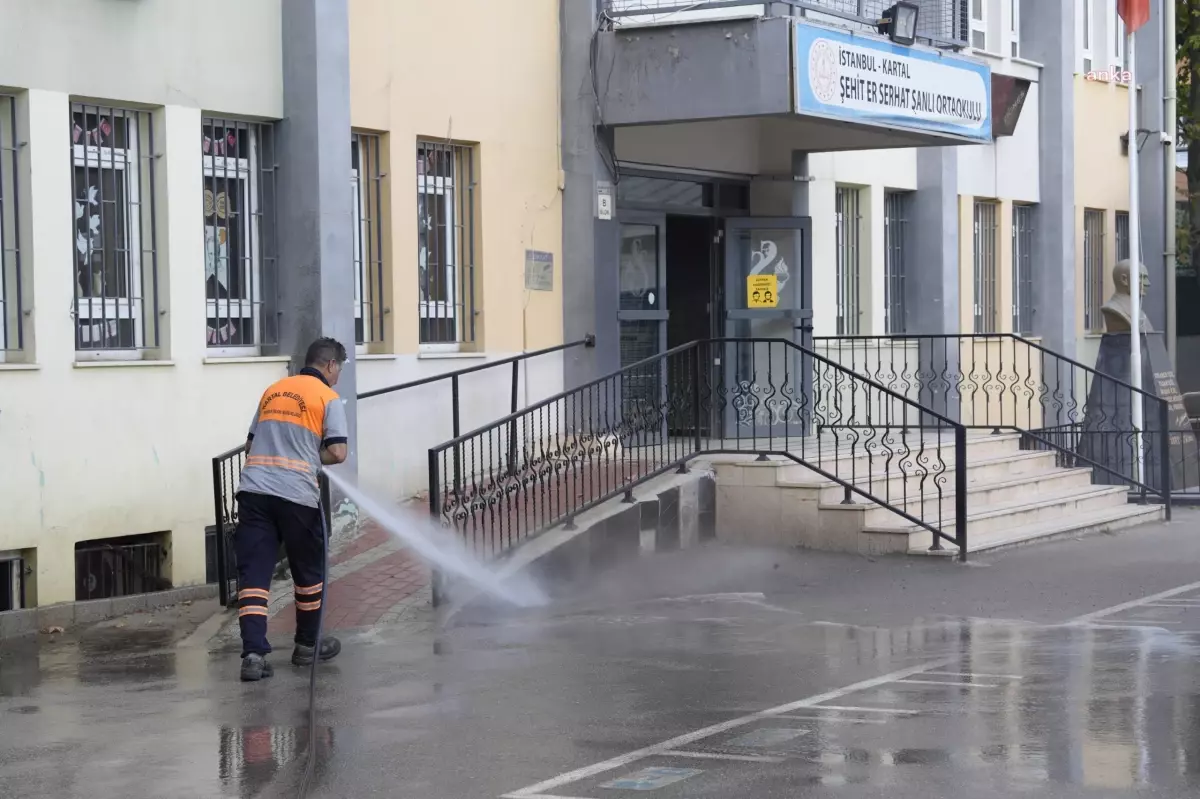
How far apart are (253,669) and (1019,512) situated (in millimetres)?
8407

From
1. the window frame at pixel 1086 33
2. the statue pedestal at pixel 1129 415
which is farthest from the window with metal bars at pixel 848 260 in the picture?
the window frame at pixel 1086 33

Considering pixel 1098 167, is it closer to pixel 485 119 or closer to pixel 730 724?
pixel 485 119

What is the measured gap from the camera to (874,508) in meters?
14.5

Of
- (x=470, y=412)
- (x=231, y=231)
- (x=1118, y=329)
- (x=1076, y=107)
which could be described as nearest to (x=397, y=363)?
(x=470, y=412)

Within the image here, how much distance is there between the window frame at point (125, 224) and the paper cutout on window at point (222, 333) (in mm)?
577

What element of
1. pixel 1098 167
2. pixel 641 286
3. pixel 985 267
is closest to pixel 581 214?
pixel 641 286

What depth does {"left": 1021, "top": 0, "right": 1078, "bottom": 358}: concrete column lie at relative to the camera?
23359 mm

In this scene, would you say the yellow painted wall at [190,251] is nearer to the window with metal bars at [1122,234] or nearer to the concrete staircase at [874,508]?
the concrete staircase at [874,508]

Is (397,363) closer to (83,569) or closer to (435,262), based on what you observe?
(435,262)

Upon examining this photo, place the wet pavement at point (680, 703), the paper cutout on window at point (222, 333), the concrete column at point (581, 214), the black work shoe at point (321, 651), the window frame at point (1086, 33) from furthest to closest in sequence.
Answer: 1. the window frame at point (1086, 33)
2. the concrete column at point (581, 214)
3. the paper cutout on window at point (222, 333)
4. the black work shoe at point (321, 651)
5. the wet pavement at point (680, 703)

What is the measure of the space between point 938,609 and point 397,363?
4921 mm

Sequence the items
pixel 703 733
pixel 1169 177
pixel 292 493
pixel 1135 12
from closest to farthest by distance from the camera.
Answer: pixel 703 733 → pixel 292 493 → pixel 1135 12 → pixel 1169 177

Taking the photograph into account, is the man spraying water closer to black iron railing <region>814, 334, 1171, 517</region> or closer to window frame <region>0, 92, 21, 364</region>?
window frame <region>0, 92, 21, 364</region>

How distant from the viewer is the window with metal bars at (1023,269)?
77.3ft
